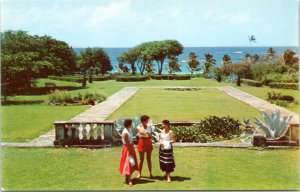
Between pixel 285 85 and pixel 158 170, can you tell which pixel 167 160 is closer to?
pixel 158 170

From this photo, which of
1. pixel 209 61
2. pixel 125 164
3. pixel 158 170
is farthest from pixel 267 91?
pixel 125 164

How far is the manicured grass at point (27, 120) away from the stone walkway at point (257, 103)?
3117mm

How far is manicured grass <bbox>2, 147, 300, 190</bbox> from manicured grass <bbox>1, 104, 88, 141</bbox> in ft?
1.08

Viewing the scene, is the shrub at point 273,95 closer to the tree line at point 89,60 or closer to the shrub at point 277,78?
the shrub at point 277,78

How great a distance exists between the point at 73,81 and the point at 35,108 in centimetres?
86

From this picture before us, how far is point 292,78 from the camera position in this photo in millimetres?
8992

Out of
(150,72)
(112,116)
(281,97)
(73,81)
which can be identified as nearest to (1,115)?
(73,81)

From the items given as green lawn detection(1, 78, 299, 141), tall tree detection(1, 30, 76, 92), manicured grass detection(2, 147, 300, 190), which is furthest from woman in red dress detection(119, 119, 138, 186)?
tall tree detection(1, 30, 76, 92)

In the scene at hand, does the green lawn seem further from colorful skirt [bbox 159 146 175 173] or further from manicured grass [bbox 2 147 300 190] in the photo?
colorful skirt [bbox 159 146 175 173]

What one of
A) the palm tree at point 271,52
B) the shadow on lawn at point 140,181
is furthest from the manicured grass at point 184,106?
the shadow on lawn at point 140,181

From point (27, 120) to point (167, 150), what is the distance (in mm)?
2888

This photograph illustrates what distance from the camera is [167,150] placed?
314 inches

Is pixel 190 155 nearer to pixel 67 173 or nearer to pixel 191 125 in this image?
pixel 191 125

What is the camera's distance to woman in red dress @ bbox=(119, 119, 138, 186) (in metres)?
7.84
